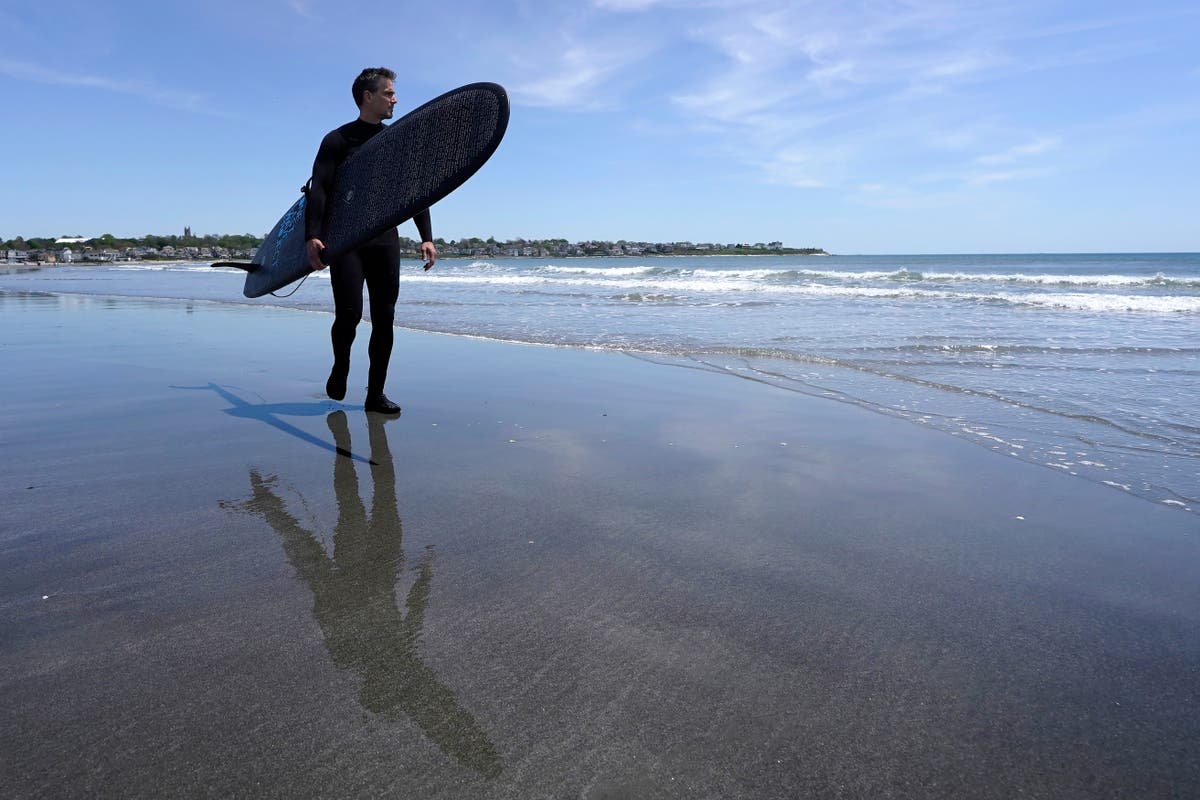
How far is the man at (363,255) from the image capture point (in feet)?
13.4

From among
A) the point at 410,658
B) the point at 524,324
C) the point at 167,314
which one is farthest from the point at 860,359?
the point at 167,314

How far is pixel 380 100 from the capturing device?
13.6ft

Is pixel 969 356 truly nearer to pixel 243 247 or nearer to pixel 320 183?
pixel 320 183

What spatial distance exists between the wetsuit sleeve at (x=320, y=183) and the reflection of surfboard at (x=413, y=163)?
79mm

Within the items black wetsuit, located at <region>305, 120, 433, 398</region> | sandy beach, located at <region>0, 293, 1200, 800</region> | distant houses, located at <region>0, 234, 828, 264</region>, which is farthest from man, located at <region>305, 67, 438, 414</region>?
distant houses, located at <region>0, 234, 828, 264</region>

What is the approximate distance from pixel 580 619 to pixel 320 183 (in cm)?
316

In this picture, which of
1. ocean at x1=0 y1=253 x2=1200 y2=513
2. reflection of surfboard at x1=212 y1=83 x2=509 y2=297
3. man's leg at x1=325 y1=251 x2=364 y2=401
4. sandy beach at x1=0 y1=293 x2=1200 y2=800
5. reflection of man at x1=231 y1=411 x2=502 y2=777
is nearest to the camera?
sandy beach at x1=0 y1=293 x2=1200 y2=800

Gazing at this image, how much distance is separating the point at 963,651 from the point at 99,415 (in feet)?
14.2

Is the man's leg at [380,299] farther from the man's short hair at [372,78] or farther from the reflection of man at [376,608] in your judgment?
the reflection of man at [376,608]

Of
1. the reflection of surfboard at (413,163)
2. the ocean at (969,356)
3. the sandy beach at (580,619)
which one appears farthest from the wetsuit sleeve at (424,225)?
the ocean at (969,356)

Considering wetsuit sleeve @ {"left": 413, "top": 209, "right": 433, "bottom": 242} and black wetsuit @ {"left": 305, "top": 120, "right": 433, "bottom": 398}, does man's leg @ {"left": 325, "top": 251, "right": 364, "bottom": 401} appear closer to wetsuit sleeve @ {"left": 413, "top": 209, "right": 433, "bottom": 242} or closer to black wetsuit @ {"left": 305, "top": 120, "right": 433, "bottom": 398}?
black wetsuit @ {"left": 305, "top": 120, "right": 433, "bottom": 398}

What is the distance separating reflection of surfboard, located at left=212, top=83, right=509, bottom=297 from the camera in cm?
370

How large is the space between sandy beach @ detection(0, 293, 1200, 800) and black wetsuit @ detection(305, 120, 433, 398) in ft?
2.24

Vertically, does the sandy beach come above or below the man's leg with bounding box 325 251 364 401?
below
